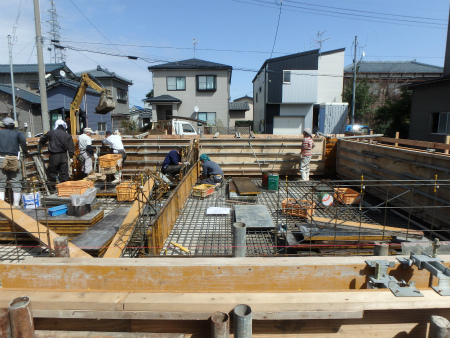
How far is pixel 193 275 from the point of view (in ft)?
7.43

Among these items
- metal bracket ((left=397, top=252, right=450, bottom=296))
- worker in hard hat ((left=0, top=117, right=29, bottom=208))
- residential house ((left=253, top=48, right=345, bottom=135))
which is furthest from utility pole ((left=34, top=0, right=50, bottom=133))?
residential house ((left=253, top=48, right=345, bottom=135))

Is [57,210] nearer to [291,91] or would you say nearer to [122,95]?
[291,91]

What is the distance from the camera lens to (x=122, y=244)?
15.3 ft

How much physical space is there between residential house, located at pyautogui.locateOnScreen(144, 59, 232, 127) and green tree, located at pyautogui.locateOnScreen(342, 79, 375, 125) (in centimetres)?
1225

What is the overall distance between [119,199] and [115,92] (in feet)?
83.8

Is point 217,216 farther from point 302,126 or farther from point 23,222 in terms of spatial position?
point 302,126

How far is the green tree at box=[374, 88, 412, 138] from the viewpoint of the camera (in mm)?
21391

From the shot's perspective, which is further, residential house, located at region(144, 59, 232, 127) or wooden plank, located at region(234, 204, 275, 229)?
residential house, located at region(144, 59, 232, 127)

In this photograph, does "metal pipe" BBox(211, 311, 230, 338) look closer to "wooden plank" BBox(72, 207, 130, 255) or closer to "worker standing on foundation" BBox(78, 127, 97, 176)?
"wooden plank" BBox(72, 207, 130, 255)

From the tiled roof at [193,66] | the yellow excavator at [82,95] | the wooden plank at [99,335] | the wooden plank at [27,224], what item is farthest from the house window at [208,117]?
the wooden plank at [99,335]

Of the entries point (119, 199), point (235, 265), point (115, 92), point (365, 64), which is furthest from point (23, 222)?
point (365, 64)

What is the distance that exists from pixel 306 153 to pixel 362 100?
21.1 meters

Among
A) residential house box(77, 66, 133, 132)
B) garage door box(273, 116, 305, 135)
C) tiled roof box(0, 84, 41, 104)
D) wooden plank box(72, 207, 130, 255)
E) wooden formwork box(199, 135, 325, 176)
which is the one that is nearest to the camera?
wooden plank box(72, 207, 130, 255)

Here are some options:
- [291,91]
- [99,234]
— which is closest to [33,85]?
[291,91]
